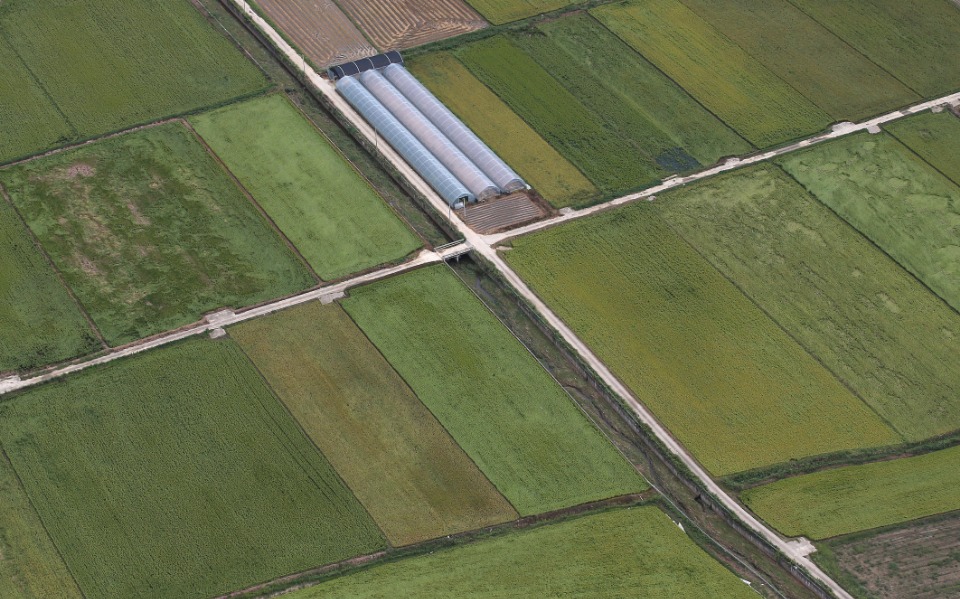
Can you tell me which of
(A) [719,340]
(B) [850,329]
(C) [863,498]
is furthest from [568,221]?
(C) [863,498]

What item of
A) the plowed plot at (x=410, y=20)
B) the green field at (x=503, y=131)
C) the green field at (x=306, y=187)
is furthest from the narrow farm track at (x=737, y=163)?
the plowed plot at (x=410, y=20)

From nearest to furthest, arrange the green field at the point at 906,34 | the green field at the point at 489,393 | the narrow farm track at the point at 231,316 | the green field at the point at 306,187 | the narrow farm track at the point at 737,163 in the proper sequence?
1. the green field at the point at 489,393
2. the narrow farm track at the point at 231,316
3. the green field at the point at 306,187
4. the narrow farm track at the point at 737,163
5. the green field at the point at 906,34

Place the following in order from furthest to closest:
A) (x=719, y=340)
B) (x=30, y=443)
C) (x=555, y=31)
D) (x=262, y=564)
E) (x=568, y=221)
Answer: (x=555, y=31), (x=568, y=221), (x=719, y=340), (x=30, y=443), (x=262, y=564)

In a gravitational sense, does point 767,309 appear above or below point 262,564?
above

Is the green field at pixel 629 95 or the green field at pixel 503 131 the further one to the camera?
the green field at pixel 629 95

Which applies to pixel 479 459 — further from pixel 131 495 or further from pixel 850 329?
pixel 850 329

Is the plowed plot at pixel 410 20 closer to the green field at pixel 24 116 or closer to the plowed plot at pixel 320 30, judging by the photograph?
the plowed plot at pixel 320 30

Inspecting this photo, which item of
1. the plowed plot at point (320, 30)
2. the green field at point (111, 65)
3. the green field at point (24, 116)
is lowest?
the green field at point (24, 116)
